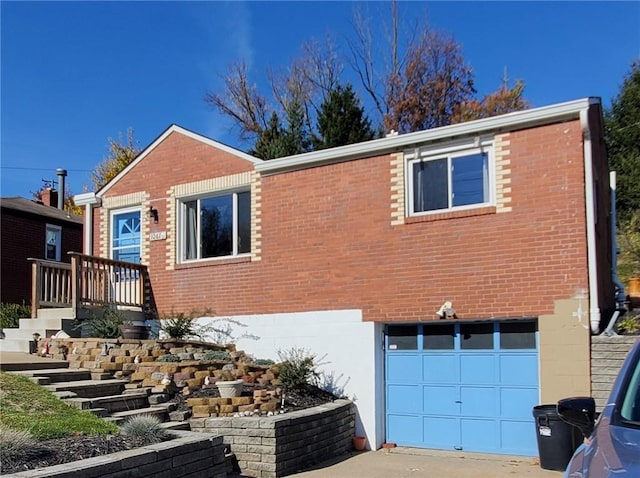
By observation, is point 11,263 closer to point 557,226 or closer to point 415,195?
point 415,195

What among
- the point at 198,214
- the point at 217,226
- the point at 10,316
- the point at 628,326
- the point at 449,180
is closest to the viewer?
the point at 628,326

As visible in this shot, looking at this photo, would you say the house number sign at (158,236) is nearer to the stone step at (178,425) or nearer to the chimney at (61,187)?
the stone step at (178,425)

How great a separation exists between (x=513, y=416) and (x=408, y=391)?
172 cm

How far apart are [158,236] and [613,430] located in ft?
37.8

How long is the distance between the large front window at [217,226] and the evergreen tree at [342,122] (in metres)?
7.99

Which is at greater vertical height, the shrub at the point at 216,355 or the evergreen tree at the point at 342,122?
the evergreen tree at the point at 342,122

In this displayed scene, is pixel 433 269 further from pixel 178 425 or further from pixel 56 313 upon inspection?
pixel 56 313

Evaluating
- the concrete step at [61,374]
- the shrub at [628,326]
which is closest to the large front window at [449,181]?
the shrub at [628,326]

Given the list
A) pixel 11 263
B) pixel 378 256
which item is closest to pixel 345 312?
pixel 378 256

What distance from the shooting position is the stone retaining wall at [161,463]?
16.9 feet

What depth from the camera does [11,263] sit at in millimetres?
19656

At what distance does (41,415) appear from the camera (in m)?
6.95

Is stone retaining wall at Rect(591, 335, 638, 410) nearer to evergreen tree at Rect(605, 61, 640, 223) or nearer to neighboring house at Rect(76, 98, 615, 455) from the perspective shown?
neighboring house at Rect(76, 98, 615, 455)

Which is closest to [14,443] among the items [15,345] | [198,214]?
[15,345]
